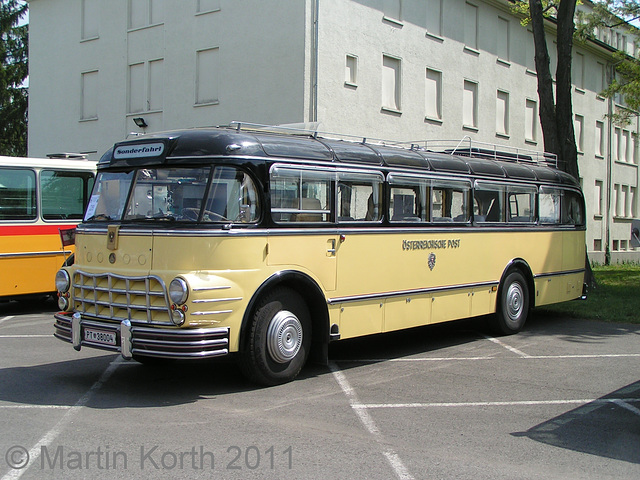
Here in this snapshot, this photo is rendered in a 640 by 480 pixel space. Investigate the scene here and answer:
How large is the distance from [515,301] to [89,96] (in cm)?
2123

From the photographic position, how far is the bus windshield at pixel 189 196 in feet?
24.8

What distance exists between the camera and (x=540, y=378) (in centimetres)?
864

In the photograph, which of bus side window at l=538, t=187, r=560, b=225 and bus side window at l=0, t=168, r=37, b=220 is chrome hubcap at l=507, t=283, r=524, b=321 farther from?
bus side window at l=0, t=168, r=37, b=220

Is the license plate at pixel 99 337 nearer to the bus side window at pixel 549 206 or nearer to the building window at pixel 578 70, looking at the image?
the bus side window at pixel 549 206

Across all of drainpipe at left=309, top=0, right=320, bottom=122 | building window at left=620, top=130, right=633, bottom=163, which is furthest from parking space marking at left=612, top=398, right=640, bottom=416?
building window at left=620, top=130, right=633, bottom=163

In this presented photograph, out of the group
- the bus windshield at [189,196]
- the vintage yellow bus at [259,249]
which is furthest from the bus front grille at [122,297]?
the bus windshield at [189,196]

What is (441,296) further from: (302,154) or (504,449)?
(504,449)

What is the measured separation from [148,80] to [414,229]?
1875cm

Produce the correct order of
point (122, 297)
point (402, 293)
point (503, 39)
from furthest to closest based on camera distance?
point (503, 39) < point (402, 293) < point (122, 297)

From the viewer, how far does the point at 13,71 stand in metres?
40.0

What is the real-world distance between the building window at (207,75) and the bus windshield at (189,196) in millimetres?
16552

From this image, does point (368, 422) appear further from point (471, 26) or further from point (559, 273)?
point (471, 26)

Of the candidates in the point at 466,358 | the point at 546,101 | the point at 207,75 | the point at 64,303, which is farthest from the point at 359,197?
the point at 207,75

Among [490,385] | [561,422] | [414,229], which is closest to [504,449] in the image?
[561,422]
